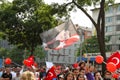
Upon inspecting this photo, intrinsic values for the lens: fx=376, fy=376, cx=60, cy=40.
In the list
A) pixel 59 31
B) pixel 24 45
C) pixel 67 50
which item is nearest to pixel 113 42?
pixel 67 50

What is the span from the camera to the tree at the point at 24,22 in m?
28.3

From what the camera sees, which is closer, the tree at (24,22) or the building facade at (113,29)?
the tree at (24,22)

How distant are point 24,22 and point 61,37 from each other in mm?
13315

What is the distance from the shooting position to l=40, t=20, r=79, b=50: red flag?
15.1m

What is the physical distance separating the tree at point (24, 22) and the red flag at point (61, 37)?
1146cm

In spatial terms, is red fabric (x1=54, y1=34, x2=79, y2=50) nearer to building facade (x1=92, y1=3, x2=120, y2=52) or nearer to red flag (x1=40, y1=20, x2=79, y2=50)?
red flag (x1=40, y1=20, x2=79, y2=50)

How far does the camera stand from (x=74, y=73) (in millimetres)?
9539

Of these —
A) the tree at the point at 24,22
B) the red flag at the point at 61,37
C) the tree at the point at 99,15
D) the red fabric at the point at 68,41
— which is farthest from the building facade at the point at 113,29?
the red fabric at the point at 68,41

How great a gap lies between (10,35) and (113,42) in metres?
61.6

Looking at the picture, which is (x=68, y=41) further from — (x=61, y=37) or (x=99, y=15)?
(x=99, y=15)

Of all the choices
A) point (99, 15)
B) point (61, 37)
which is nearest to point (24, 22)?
point (99, 15)

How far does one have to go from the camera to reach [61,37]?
1559 cm

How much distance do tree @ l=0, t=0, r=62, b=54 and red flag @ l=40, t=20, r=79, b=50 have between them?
11455 millimetres

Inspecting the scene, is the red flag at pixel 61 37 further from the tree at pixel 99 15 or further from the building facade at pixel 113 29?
the building facade at pixel 113 29
